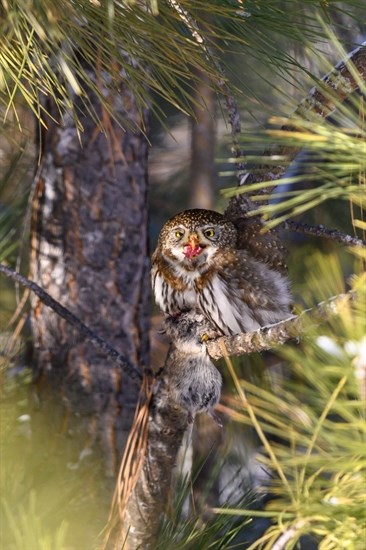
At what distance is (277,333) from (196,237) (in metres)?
0.92

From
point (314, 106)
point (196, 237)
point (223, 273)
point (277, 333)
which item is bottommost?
point (277, 333)

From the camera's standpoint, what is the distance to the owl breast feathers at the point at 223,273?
2.43 meters

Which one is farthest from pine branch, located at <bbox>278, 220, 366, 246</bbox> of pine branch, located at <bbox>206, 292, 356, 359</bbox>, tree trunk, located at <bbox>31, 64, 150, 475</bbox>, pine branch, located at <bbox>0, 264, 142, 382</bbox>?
tree trunk, located at <bbox>31, 64, 150, 475</bbox>

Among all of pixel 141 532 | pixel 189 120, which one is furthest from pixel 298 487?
pixel 189 120

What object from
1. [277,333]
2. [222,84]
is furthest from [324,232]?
[277,333]

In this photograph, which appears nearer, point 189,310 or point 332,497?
point 332,497

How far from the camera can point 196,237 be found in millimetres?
2543

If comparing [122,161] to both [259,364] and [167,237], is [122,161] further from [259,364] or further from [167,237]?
[259,364]

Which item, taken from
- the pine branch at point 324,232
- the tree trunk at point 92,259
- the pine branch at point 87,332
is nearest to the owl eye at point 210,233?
the pine branch at point 324,232

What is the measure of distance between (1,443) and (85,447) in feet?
0.90

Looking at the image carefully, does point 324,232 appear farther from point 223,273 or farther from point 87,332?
point 87,332

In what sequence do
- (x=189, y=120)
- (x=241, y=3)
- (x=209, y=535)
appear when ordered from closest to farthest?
1. (x=241, y=3)
2. (x=209, y=535)
3. (x=189, y=120)

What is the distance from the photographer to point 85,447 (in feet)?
9.96

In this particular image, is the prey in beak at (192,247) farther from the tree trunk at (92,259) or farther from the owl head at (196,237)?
the tree trunk at (92,259)
